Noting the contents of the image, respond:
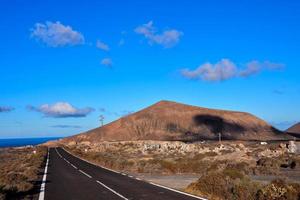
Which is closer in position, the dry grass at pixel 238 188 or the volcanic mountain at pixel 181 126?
the dry grass at pixel 238 188

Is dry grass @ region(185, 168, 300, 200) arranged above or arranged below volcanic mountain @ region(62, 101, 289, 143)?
below

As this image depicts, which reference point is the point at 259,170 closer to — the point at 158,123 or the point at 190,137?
the point at 190,137

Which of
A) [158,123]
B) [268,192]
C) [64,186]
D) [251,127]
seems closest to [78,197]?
[64,186]

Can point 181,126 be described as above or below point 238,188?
above

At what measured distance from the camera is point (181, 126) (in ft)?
548

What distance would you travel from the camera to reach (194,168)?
30266 mm

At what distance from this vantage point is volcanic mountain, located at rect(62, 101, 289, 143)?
161 meters

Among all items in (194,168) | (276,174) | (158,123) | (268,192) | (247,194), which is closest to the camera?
(268,192)

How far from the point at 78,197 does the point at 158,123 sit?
151674 millimetres

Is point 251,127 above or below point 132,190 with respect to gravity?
above

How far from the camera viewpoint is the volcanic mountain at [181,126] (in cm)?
16100

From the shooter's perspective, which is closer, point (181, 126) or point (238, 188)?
point (238, 188)

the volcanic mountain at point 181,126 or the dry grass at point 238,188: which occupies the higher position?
the volcanic mountain at point 181,126

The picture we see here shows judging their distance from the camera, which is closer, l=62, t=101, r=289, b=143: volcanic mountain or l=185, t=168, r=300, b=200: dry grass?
l=185, t=168, r=300, b=200: dry grass
